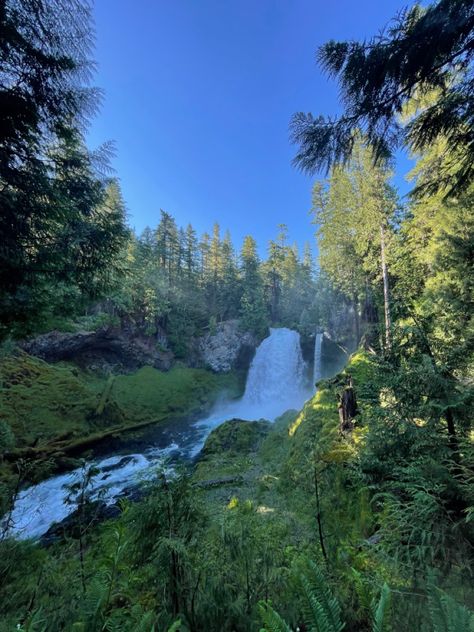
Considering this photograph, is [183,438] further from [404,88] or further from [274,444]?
[404,88]

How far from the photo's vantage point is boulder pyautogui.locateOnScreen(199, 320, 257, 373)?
30188mm

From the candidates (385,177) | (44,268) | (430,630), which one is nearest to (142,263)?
(385,177)

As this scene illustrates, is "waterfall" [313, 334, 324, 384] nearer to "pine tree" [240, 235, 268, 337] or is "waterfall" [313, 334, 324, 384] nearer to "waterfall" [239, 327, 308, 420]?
"waterfall" [239, 327, 308, 420]

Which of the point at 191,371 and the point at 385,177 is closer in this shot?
the point at 385,177

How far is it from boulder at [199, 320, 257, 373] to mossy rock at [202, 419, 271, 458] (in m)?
16.0

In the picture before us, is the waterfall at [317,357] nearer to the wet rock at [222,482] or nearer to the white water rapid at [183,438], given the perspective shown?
the white water rapid at [183,438]

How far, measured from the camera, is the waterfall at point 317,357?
914 inches

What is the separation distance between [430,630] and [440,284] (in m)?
8.82

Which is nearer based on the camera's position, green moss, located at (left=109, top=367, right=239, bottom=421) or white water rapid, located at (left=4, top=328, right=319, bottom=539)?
white water rapid, located at (left=4, top=328, right=319, bottom=539)

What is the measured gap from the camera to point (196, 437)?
1628cm

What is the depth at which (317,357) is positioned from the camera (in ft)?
80.3

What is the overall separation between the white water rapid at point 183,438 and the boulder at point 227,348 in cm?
210

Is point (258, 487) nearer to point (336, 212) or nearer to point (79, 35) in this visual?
point (79, 35)

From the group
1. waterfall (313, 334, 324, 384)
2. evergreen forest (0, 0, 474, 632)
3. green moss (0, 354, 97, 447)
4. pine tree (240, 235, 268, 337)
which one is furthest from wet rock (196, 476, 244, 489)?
pine tree (240, 235, 268, 337)
